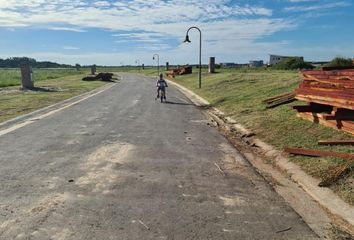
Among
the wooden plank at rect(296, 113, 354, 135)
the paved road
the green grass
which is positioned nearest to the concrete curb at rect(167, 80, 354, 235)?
the paved road

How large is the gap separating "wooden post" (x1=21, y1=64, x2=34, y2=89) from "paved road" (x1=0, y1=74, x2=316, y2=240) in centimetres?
2388

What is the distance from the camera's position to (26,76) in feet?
115

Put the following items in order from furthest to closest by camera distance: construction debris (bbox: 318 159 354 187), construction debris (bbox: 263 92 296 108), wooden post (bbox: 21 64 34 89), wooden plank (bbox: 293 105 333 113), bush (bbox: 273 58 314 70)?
bush (bbox: 273 58 314 70) → wooden post (bbox: 21 64 34 89) → construction debris (bbox: 263 92 296 108) → wooden plank (bbox: 293 105 333 113) → construction debris (bbox: 318 159 354 187)

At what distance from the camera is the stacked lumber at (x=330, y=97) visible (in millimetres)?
9961

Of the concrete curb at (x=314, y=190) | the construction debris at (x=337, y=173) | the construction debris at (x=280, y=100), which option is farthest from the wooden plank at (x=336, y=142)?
the construction debris at (x=280, y=100)

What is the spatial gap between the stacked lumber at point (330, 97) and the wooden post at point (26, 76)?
26139 millimetres

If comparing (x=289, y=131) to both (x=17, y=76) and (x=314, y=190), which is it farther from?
(x=17, y=76)

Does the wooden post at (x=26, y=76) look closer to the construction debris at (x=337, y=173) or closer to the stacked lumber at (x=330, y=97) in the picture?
the stacked lumber at (x=330, y=97)

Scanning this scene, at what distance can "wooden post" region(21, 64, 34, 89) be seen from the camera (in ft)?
113

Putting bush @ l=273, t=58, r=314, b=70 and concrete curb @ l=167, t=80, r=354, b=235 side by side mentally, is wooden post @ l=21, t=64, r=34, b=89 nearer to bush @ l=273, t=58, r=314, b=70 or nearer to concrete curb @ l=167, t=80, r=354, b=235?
concrete curb @ l=167, t=80, r=354, b=235

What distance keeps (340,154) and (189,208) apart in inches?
142

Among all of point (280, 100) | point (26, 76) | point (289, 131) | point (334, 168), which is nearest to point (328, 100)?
point (289, 131)

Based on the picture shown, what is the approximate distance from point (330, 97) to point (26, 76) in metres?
28.9

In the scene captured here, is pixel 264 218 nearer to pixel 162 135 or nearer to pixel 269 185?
pixel 269 185
